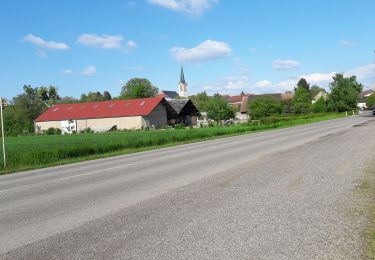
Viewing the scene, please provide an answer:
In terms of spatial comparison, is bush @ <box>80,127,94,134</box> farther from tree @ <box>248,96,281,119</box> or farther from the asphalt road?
the asphalt road

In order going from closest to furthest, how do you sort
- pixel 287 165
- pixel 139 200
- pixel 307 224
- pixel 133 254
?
pixel 133 254
pixel 307 224
pixel 139 200
pixel 287 165

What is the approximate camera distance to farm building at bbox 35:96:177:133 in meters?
71.1

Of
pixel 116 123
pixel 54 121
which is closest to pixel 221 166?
pixel 116 123

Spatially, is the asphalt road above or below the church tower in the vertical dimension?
below

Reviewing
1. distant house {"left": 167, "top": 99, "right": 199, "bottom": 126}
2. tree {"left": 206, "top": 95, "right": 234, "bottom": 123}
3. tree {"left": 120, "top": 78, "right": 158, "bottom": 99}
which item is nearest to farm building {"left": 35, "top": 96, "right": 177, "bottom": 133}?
distant house {"left": 167, "top": 99, "right": 199, "bottom": 126}

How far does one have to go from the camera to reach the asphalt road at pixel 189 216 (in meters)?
5.53

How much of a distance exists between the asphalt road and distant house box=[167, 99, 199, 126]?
66039 mm

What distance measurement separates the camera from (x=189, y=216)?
7.23 metres

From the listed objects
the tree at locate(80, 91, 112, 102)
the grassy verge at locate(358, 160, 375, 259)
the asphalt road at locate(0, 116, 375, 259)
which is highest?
the tree at locate(80, 91, 112, 102)

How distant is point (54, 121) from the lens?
7894 cm

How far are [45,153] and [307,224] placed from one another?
18354mm

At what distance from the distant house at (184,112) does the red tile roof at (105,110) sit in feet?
20.2

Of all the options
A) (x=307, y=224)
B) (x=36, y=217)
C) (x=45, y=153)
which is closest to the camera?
(x=307, y=224)

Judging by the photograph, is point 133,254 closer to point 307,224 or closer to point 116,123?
point 307,224
